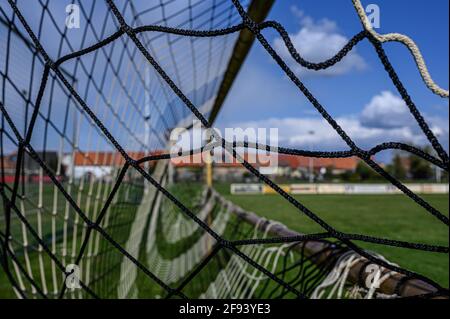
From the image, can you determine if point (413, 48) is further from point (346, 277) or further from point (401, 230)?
point (401, 230)

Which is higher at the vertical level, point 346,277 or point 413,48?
point 413,48

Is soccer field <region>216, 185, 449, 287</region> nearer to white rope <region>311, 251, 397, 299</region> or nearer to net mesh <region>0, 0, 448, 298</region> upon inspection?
net mesh <region>0, 0, 448, 298</region>

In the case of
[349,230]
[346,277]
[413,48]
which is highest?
[413,48]

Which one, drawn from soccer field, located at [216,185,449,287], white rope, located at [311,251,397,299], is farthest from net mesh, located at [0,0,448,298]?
soccer field, located at [216,185,449,287]

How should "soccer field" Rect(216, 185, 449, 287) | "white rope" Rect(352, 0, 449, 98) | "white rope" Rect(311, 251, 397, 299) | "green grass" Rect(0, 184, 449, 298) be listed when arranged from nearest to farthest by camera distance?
"white rope" Rect(352, 0, 449, 98) → "white rope" Rect(311, 251, 397, 299) → "green grass" Rect(0, 184, 449, 298) → "soccer field" Rect(216, 185, 449, 287)

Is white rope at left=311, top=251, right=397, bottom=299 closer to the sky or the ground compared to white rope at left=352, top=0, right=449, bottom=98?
closer to the ground

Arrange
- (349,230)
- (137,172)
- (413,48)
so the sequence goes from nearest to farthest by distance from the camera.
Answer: (413,48)
(137,172)
(349,230)

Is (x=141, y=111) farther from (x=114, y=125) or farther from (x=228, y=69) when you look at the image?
(x=228, y=69)

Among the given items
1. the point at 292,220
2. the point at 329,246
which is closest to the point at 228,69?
the point at 329,246

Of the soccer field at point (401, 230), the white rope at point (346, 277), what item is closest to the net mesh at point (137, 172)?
the white rope at point (346, 277)

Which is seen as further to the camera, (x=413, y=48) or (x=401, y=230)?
(x=401, y=230)

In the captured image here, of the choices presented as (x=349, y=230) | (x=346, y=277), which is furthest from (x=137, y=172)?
(x=349, y=230)

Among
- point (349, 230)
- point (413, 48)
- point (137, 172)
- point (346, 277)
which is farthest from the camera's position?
point (349, 230)
